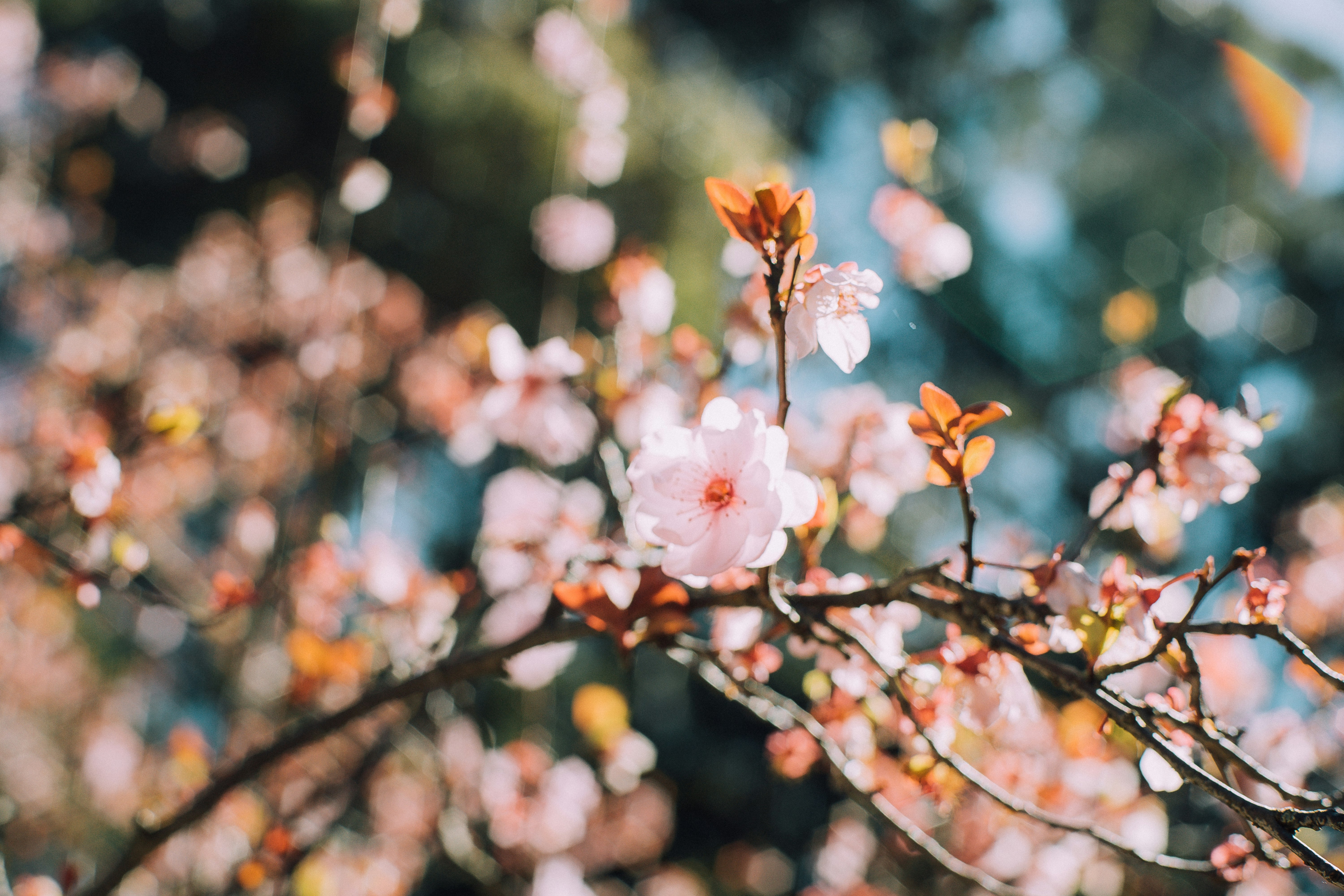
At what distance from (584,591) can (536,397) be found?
1.62 feet

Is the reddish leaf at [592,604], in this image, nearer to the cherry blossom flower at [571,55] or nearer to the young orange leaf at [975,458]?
the young orange leaf at [975,458]

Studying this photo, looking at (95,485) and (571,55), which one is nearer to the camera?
(95,485)

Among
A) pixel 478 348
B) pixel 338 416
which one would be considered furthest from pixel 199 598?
pixel 478 348

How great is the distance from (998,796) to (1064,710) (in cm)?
85

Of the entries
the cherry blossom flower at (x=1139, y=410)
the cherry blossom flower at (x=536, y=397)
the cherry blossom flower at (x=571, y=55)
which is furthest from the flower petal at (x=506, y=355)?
the cherry blossom flower at (x=571, y=55)

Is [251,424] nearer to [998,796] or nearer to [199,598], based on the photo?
[199,598]

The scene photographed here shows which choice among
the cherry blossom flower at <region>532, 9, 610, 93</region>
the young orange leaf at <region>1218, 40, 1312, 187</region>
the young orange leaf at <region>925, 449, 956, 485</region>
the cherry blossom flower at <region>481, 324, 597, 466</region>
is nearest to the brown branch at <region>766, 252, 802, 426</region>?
the young orange leaf at <region>925, 449, 956, 485</region>

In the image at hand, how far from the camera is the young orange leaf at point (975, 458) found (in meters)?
0.45

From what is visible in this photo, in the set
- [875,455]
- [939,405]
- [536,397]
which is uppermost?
[939,405]

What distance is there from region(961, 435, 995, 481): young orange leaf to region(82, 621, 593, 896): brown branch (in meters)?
0.34

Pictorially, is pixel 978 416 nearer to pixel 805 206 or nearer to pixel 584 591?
pixel 805 206

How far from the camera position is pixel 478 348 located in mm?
1074

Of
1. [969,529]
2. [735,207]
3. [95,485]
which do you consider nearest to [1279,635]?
[969,529]

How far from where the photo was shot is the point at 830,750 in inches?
23.4
